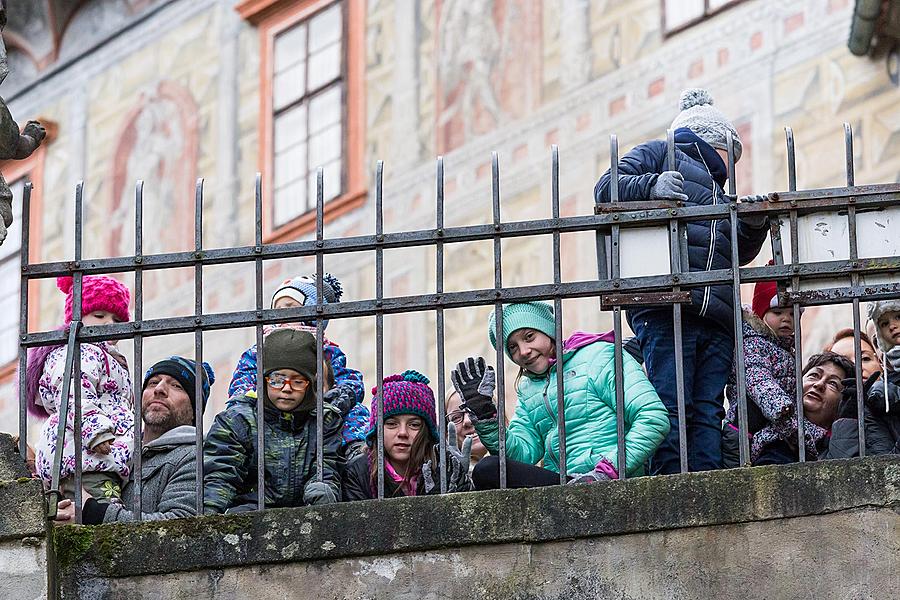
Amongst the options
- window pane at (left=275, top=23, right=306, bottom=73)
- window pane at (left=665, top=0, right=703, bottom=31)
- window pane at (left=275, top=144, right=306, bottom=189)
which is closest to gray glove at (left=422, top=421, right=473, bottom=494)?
window pane at (left=665, top=0, right=703, bottom=31)

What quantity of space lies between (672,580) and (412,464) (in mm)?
1313

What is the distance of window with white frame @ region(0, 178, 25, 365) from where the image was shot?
1967 cm

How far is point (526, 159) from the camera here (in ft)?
53.5

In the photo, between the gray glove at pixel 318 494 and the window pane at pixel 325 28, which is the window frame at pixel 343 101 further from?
the gray glove at pixel 318 494

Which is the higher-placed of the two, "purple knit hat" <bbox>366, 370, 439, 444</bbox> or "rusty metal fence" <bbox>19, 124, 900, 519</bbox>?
"rusty metal fence" <bbox>19, 124, 900, 519</bbox>

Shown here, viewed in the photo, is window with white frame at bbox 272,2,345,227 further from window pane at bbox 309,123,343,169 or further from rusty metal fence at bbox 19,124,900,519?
rusty metal fence at bbox 19,124,900,519

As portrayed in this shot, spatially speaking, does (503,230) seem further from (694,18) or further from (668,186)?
(694,18)

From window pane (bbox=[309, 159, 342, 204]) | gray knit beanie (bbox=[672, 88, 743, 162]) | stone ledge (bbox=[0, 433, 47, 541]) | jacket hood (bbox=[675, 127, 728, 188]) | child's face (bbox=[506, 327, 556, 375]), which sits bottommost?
stone ledge (bbox=[0, 433, 47, 541])

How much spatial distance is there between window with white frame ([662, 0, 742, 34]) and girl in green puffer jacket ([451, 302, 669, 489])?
22.5ft

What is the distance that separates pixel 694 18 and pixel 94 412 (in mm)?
7748

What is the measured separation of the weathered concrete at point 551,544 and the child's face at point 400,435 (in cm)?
92

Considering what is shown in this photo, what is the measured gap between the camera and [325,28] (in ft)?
59.9

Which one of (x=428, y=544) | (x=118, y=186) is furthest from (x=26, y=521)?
(x=118, y=186)

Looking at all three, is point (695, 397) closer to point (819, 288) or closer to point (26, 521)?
point (819, 288)
